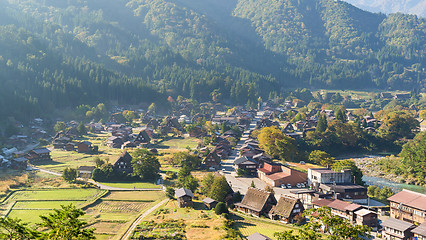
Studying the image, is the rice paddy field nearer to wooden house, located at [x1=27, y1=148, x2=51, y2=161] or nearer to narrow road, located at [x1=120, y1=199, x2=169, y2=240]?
narrow road, located at [x1=120, y1=199, x2=169, y2=240]

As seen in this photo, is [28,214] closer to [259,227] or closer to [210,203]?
[210,203]

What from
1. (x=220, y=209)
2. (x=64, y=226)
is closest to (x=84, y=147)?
(x=220, y=209)

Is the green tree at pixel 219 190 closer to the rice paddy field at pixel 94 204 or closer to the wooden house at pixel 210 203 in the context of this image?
the wooden house at pixel 210 203

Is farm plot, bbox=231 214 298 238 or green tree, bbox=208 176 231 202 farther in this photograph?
green tree, bbox=208 176 231 202

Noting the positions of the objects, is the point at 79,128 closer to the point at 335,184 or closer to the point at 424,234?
the point at 335,184

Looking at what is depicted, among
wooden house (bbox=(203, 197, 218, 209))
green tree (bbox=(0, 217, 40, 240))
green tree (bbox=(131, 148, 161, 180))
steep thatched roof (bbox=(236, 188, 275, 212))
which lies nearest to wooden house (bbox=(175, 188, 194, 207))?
wooden house (bbox=(203, 197, 218, 209))

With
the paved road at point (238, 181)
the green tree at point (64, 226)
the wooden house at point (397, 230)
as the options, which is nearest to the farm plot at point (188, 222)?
the paved road at point (238, 181)
